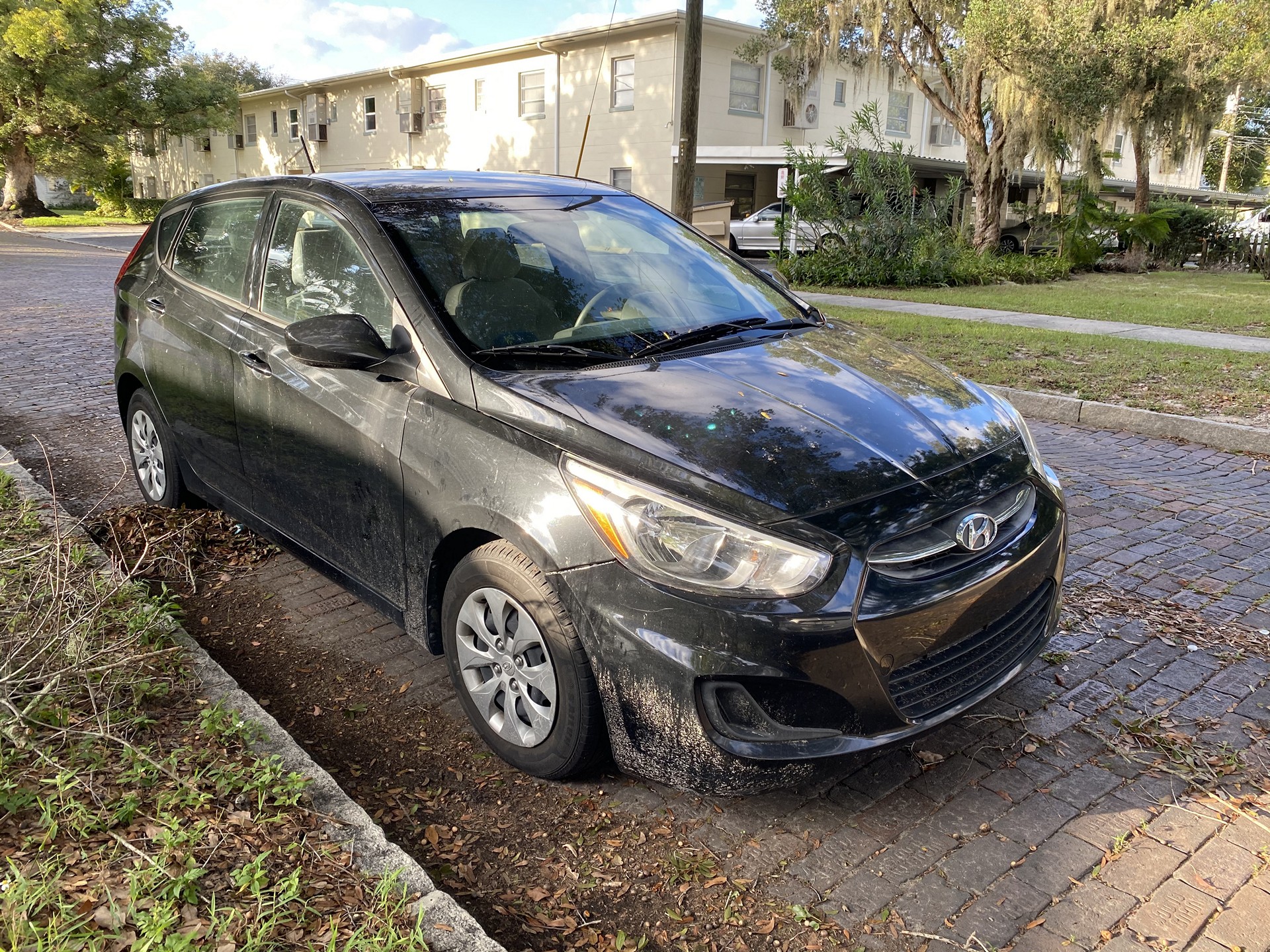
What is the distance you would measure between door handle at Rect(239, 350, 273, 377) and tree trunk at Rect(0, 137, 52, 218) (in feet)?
134

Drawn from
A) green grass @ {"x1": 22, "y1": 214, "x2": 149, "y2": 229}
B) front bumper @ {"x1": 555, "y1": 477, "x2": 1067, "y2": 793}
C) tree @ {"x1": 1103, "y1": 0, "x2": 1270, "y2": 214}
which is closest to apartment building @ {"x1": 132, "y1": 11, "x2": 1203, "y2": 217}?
tree @ {"x1": 1103, "y1": 0, "x2": 1270, "y2": 214}

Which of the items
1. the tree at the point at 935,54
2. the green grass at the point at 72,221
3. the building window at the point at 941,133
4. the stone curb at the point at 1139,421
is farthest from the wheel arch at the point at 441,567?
the green grass at the point at 72,221

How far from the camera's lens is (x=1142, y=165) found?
23.9m

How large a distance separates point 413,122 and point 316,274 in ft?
109

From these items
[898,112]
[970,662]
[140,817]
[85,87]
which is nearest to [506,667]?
[140,817]

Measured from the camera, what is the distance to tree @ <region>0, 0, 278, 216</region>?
1308 inches

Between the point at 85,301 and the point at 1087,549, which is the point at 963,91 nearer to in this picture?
the point at 85,301

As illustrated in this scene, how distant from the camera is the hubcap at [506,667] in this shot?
9.05 ft

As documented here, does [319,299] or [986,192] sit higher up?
[986,192]

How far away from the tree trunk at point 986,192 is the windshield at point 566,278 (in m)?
20.0

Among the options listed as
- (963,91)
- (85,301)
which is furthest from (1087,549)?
(963,91)

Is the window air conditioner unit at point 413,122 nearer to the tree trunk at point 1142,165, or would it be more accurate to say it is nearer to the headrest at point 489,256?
the tree trunk at point 1142,165

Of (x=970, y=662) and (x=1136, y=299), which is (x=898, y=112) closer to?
(x=1136, y=299)

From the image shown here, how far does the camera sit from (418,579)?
123 inches
